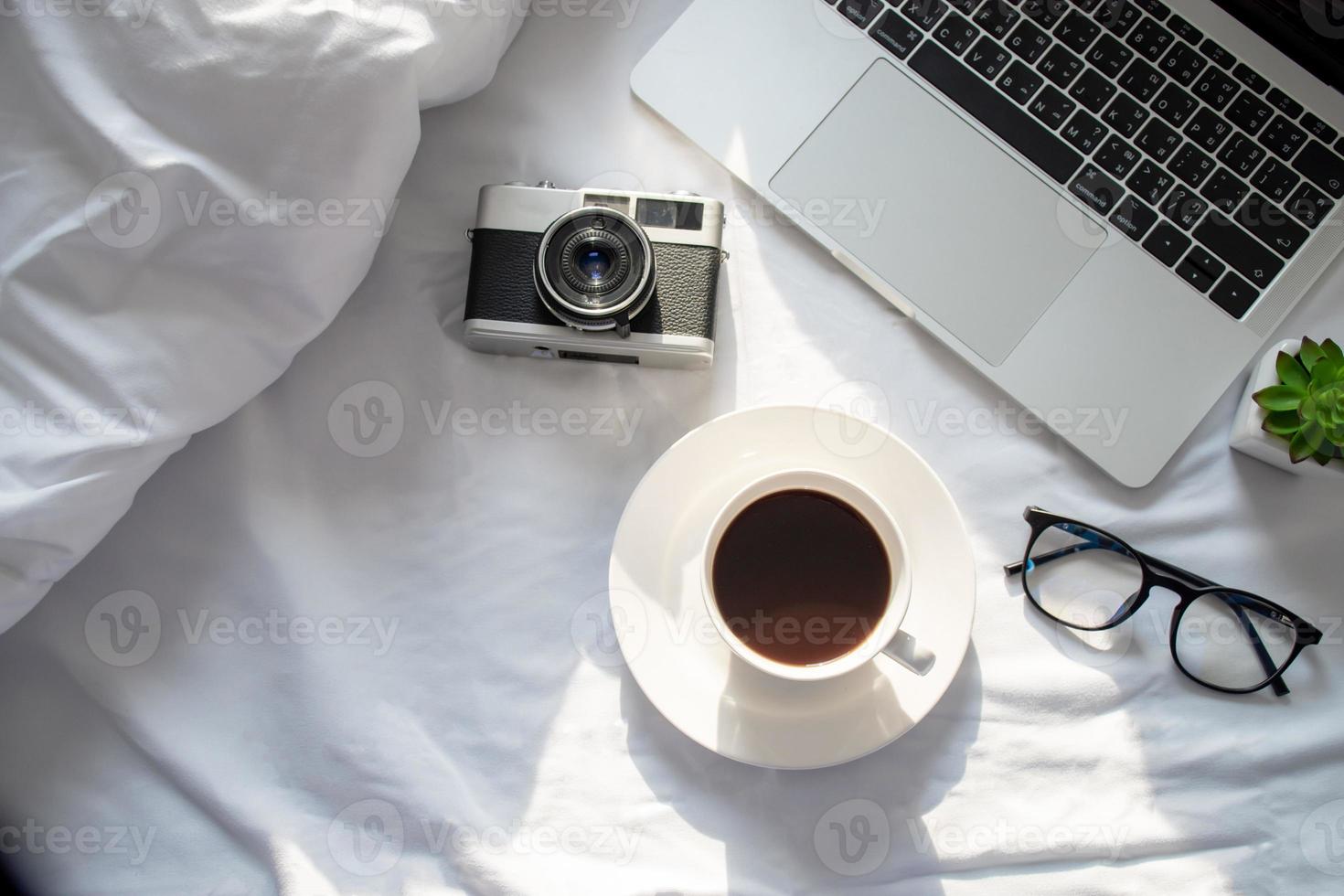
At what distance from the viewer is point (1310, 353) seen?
705 millimetres

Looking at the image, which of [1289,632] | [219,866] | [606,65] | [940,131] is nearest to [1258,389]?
[1289,632]

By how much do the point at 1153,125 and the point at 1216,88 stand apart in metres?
0.06

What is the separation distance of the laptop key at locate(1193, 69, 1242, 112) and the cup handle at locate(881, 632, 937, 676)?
18.2 inches

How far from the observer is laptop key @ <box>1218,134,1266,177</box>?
72 centimetres

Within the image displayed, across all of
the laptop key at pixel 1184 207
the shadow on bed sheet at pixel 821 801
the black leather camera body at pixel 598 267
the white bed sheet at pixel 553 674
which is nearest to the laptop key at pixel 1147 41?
the laptop key at pixel 1184 207

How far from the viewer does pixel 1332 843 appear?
2.39 ft

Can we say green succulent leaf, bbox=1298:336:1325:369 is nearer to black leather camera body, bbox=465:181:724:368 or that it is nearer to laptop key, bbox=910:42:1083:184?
laptop key, bbox=910:42:1083:184

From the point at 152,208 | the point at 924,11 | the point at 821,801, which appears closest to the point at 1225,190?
the point at 924,11

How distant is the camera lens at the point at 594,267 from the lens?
27.9 inches

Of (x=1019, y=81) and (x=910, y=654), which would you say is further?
(x=1019, y=81)

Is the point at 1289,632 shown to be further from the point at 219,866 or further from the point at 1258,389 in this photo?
the point at 219,866

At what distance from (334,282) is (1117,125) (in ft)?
1.93

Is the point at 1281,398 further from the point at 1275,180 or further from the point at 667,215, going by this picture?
the point at 667,215

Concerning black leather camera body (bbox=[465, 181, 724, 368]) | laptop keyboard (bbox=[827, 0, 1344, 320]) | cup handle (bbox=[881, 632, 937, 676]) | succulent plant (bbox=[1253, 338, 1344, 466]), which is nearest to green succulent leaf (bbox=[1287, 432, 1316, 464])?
succulent plant (bbox=[1253, 338, 1344, 466])
